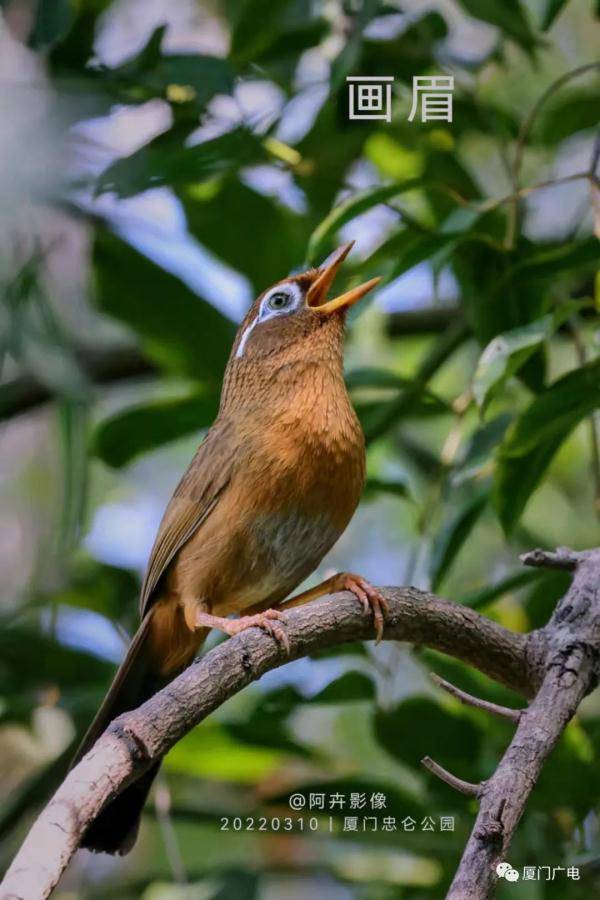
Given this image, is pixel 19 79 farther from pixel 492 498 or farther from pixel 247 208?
pixel 492 498

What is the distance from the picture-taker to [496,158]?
6074mm

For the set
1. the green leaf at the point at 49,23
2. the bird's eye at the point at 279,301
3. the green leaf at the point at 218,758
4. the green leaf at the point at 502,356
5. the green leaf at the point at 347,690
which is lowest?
the green leaf at the point at 218,758

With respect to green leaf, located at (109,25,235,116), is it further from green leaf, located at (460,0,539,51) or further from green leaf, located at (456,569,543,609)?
green leaf, located at (456,569,543,609)

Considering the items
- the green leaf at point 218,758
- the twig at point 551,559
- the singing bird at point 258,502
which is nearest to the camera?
the twig at point 551,559

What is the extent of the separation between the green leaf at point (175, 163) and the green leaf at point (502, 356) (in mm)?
1195

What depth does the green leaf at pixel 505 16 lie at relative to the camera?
4.14m

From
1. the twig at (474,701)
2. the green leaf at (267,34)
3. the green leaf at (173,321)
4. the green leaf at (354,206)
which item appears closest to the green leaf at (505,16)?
the green leaf at (267,34)

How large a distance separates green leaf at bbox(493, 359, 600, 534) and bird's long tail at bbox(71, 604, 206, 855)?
3.17ft

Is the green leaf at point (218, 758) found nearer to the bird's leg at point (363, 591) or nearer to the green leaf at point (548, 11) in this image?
the bird's leg at point (363, 591)

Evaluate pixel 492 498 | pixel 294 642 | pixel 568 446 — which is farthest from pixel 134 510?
pixel 294 642

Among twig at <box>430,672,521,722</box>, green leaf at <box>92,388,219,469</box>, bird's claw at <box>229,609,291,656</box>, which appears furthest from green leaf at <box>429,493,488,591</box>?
twig at <box>430,672,521,722</box>

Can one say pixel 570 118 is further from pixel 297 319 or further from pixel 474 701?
pixel 474 701

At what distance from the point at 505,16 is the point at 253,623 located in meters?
2.23

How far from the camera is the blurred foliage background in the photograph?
3918mm
